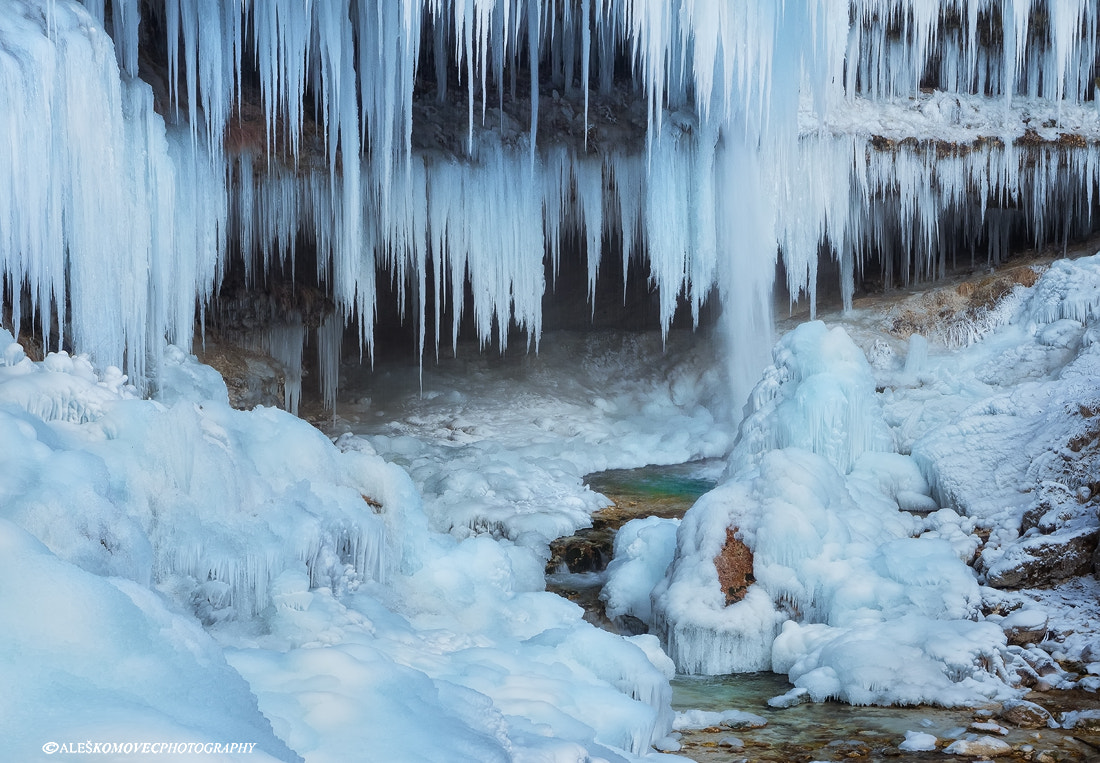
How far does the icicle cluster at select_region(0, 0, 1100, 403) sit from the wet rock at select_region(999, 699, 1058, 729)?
564 cm

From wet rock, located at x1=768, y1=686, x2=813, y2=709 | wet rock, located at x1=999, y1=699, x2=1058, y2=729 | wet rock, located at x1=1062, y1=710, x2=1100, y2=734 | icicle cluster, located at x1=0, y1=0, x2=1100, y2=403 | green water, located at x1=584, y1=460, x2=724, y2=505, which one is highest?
icicle cluster, located at x1=0, y1=0, x2=1100, y2=403

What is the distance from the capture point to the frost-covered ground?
8.90ft

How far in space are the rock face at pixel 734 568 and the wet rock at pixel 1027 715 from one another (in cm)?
178

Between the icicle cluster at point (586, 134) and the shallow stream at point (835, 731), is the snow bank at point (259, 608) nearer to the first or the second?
the shallow stream at point (835, 731)

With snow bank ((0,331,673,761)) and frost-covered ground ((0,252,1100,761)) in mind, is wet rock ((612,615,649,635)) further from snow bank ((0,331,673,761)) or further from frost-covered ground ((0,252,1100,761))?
snow bank ((0,331,673,761))

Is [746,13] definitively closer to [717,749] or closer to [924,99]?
[924,99]

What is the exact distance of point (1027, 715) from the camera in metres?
4.84

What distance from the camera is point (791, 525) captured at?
6.56m

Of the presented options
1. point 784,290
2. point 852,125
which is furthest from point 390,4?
point 784,290

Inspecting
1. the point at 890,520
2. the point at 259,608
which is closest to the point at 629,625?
the point at 890,520

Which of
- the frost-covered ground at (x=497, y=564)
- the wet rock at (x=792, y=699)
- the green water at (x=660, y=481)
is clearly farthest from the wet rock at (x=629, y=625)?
the green water at (x=660, y=481)

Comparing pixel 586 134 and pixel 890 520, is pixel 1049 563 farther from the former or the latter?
pixel 586 134

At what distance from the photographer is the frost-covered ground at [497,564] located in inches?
107

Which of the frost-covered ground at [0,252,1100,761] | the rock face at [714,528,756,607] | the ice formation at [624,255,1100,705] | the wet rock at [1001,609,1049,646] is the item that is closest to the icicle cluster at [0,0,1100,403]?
the frost-covered ground at [0,252,1100,761]
